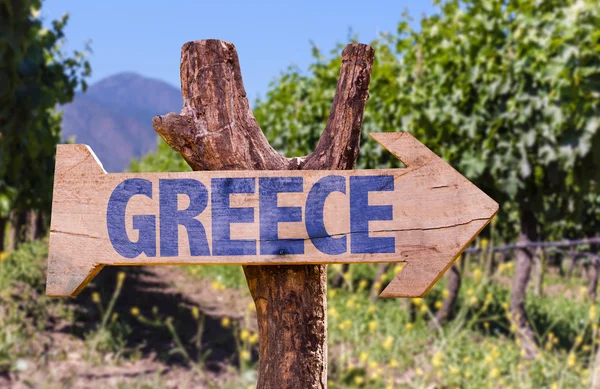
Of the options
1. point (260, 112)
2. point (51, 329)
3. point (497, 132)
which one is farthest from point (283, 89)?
point (51, 329)

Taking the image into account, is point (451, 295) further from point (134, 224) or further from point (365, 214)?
point (134, 224)

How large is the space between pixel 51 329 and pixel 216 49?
4743 millimetres

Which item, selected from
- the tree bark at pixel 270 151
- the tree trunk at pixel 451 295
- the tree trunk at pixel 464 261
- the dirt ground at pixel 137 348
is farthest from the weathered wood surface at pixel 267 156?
the tree trunk at pixel 464 261

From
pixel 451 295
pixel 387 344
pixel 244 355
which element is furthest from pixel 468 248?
pixel 244 355

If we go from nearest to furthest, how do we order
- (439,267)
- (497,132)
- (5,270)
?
(439,267) < (497,132) < (5,270)

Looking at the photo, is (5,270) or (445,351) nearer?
(445,351)

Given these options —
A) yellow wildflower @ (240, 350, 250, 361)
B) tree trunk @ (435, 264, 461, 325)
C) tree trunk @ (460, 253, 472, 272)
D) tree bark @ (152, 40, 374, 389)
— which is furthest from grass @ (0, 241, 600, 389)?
tree bark @ (152, 40, 374, 389)

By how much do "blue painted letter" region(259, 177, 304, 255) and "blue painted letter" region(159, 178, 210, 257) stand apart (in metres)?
0.13

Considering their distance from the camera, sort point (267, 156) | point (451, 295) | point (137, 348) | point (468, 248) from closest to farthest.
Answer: point (267, 156)
point (137, 348)
point (468, 248)
point (451, 295)

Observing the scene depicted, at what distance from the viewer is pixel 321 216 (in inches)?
54.0

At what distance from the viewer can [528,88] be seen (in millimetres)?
5090

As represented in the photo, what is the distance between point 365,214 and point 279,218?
19 centimetres

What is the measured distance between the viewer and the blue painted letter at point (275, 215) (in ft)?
4.46

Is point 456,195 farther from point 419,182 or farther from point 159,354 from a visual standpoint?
point 159,354
